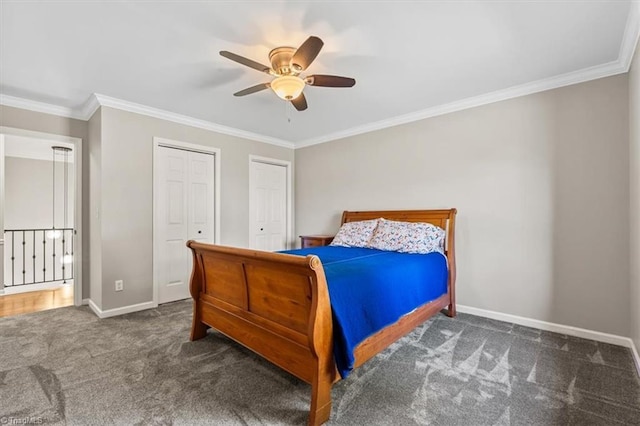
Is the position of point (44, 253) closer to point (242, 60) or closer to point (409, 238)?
point (242, 60)

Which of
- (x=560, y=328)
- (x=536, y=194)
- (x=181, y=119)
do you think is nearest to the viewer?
(x=560, y=328)

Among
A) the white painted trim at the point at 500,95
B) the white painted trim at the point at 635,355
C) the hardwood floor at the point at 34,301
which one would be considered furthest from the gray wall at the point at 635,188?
the hardwood floor at the point at 34,301

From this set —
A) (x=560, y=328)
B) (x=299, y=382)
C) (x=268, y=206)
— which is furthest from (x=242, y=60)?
(x=560, y=328)

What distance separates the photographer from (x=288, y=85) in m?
2.20

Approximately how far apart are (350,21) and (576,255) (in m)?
2.84

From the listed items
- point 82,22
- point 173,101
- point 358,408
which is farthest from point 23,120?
point 358,408

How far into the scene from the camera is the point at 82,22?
6.59 ft

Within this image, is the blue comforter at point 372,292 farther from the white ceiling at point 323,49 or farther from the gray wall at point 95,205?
the gray wall at point 95,205

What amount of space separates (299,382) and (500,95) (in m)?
3.35

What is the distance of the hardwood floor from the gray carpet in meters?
1.04

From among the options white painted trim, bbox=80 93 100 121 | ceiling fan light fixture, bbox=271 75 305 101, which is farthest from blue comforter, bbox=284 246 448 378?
white painted trim, bbox=80 93 100 121

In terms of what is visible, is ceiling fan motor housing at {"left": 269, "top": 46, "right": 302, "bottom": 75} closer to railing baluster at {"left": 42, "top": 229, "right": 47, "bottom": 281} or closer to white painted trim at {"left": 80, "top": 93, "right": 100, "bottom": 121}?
white painted trim at {"left": 80, "top": 93, "right": 100, "bottom": 121}

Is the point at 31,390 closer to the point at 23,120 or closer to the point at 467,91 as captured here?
the point at 23,120

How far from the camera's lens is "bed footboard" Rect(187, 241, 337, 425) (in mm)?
1588
